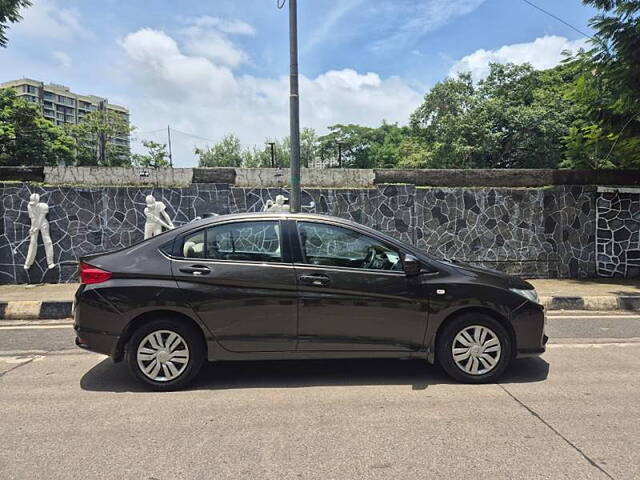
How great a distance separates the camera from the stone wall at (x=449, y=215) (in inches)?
404

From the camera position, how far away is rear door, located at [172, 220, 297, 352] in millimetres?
4148

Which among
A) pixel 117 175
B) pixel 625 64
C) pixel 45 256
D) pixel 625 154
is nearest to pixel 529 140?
pixel 625 154

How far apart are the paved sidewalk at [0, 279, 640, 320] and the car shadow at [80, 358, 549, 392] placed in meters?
3.28

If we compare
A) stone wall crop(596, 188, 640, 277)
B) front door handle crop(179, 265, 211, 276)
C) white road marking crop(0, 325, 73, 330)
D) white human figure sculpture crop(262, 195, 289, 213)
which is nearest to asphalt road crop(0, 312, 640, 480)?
front door handle crop(179, 265, 211, 276)

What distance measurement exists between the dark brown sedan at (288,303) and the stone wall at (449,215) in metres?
6.17

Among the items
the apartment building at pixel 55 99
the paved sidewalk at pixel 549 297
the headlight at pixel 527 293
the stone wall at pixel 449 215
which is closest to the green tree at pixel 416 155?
the stone wall at pixel 449 215

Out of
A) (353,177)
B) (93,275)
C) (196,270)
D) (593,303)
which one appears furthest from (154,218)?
(593,303)

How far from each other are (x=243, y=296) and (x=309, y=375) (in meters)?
1.13

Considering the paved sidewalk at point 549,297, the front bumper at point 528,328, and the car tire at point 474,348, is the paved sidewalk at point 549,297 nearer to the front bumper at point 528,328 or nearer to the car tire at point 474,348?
the front bumper at point 528,328

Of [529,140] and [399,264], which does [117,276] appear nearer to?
[399,264]

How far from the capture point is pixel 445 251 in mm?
10820

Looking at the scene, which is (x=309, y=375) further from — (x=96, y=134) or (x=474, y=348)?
(x=96, y=134)

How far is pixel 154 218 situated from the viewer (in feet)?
32.1

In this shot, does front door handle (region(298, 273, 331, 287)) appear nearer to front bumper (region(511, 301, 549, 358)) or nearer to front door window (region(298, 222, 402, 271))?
front door window (region(298, 222, 402, 271))
